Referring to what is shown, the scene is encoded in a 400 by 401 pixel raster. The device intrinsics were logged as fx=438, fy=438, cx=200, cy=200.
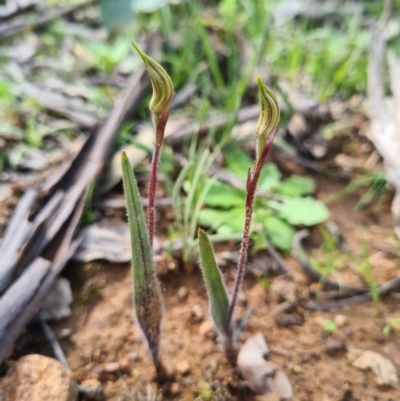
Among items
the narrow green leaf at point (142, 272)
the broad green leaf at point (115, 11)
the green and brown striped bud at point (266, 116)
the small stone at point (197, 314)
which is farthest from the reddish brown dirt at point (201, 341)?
the broad green leaf at point (115, 11)

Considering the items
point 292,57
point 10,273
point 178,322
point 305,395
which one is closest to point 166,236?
point 178,322

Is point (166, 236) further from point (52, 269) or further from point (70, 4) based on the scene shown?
point (70, 4)

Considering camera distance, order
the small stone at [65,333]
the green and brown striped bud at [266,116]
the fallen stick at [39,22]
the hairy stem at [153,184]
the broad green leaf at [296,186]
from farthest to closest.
A: 1. the fallen stick at [39,22]
2. the broad green leaf at [296,186]
3. the small stone at [65,333]
4. the hairy stem at [153,184]
5. the green and brown striped bud at [266,116]

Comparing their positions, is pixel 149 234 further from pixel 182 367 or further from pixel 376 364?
pixel 376 364

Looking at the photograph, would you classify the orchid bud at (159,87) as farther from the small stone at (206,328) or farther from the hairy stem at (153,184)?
the small stone at (206,328)

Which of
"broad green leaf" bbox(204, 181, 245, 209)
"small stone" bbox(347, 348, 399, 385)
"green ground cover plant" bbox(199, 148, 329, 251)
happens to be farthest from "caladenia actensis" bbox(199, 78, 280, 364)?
"broad green leaf" bbox(204, 181, 245, 209)

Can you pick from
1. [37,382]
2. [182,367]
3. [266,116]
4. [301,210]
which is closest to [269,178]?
[301,210]

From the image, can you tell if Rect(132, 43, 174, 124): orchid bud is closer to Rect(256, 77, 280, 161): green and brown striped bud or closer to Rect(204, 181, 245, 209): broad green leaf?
Rect(256, 77, 280, 161): green and brown striped bud
